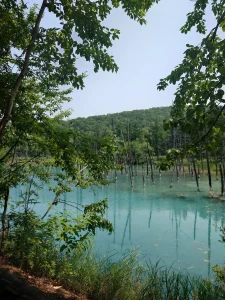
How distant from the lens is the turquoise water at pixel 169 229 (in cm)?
888

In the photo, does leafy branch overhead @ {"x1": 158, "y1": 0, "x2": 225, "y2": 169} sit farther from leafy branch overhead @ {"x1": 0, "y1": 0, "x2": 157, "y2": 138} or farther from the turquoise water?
the turquoise water

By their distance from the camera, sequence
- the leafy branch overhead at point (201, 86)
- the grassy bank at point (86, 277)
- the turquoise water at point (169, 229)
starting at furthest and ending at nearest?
the turquoise water at point (169, 229), the grassy bank at point (86, 277), the leafy branch overhead at point (201, 86)

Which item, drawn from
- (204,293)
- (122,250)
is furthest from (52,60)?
(122,250)

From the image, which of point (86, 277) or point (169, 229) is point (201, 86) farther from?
point (169, 229)

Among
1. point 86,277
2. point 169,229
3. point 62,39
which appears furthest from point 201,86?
point 169,229

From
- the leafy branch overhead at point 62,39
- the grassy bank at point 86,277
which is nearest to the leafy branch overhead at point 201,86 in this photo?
the leafy branch overhead at point 62,39

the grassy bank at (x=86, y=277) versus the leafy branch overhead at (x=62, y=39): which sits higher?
the leafy branch overhead at (x=62, y=39)

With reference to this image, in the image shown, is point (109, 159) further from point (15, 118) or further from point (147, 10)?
point (147, 10)

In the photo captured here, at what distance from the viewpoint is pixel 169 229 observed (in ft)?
41.3

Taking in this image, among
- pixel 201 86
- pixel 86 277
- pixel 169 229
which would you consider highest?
pixel 201 86

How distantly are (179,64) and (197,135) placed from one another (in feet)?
3.55

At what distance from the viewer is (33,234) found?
344 centimetres

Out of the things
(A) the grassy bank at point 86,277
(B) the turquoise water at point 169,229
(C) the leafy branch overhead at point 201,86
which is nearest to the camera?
(C) the leafy branch overhead at point 201,86

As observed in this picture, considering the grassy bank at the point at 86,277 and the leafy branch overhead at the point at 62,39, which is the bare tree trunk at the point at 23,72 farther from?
the grassy bank at the point at 86,277
